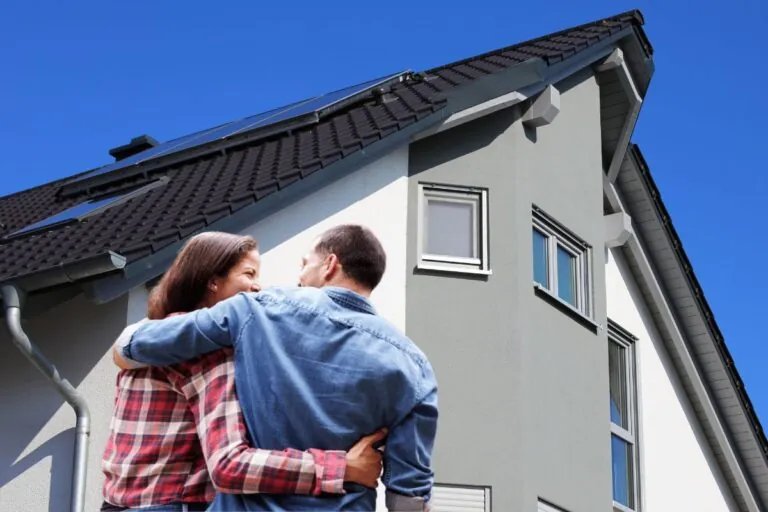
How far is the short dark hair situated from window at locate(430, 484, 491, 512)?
6.89m

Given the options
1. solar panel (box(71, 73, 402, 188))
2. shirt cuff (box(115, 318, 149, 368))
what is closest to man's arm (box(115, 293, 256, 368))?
shirt cuff (box(115, 318, 149, 368))

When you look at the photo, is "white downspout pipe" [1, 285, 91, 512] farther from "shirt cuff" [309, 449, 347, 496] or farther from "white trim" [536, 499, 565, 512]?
"shirt cuff" [309, 449, 347, 496]

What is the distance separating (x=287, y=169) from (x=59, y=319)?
89.2 inches

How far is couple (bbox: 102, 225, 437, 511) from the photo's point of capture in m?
3.81

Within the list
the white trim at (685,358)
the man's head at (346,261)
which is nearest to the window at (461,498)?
the white trim at (685,358)

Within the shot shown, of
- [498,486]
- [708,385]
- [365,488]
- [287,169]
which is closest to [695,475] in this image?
[708,385]

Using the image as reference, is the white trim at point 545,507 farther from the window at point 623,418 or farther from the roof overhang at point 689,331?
the roof overhang at point 689,331

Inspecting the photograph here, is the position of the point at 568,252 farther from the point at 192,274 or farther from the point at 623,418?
the point at 192,274

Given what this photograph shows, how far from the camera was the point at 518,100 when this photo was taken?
1249 centimetres

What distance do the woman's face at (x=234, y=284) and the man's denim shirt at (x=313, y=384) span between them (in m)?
0.30

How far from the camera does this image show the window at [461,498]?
10.9 metres

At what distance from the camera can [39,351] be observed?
30.2 ft

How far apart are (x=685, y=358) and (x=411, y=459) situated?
13.2 metres

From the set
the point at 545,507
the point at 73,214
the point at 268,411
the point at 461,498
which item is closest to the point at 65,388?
the point at 73,214
